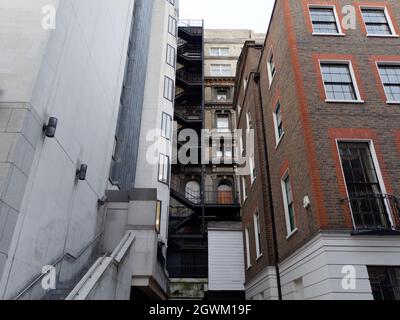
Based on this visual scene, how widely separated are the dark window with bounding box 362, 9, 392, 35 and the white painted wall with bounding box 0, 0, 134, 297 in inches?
478

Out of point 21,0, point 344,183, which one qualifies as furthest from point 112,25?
point 344,183

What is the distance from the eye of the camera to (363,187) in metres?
10.3

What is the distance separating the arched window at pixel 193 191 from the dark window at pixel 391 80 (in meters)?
19.9

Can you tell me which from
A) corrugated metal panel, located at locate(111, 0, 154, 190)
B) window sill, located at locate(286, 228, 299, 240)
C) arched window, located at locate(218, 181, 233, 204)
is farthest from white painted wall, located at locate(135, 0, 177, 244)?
window sill, located at locate(286, 228, 299, 240)

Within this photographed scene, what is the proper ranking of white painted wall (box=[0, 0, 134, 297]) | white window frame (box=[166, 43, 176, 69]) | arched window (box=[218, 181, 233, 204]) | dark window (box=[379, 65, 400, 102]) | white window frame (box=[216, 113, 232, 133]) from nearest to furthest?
white painted wall (box=[0, 0, 134, 297]) → dark window (box=[379, 65, 400, 102]) → white window frame (box=[166, 43, 176, 69]) → arched window (box=[218, 181, 233, 204]) → white window frame (box=[216, 113, 232, 133])

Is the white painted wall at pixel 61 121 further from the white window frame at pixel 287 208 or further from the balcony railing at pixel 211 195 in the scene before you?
the balcony railing at pixel 211 195

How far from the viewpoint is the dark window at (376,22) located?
13.9 meters

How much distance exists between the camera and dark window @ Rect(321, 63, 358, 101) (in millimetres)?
12164

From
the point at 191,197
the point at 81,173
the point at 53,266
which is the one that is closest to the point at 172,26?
the point at 191,197

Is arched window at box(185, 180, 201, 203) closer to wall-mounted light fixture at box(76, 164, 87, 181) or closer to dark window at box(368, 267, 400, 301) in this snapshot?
wall-mounted light fixture at box(76, 164, 87, 181)

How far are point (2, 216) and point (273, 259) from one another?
11.0 metres

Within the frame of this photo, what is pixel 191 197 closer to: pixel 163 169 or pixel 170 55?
pixel 163 169

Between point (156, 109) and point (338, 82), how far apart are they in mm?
16337
